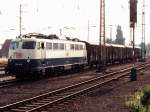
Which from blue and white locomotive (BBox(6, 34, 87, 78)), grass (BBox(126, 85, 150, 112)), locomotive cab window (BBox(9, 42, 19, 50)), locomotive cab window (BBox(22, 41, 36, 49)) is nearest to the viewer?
grass (BBox(126, 85, 150, 112))

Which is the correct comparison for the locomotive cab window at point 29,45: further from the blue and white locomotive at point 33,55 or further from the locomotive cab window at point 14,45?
the locomotive cab window at point 14,45

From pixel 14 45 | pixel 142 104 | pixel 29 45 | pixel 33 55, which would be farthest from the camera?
pixel 14 45

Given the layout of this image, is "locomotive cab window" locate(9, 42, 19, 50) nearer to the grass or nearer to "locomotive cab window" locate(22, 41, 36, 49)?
"locomotive cab window" locate(22, 41, 36, 49)

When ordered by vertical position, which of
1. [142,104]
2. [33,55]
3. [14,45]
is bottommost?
[142,104]

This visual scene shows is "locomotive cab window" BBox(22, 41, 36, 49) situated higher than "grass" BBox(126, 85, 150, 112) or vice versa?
"locomotive cab window" BBox(22, 41, 36, 49)

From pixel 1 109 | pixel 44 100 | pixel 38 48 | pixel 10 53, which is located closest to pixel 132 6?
pixel 38 48

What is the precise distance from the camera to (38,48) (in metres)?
29.0

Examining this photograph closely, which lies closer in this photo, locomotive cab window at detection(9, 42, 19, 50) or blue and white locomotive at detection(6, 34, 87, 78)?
blue and white locomotive at detection(6, 34, 87, 78)

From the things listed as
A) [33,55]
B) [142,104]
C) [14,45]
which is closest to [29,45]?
[33,55]

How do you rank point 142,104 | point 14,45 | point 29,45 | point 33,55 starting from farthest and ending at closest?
→ 1. point 14,45
2. point 29,45
3. point 33,55
4. point 142,104

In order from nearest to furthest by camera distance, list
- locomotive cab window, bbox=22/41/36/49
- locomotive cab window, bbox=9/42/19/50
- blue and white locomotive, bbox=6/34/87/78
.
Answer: blue and white locomotive, bbox=6/34/87/78 < locomotive cab window, bbox=22/41/36/49 < locomotive cab window, bbox=9/42/19/50

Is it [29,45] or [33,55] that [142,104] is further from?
[29,45]

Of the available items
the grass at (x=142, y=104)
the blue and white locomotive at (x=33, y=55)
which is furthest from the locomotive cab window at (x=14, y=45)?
the grass at (x=142, y=104)

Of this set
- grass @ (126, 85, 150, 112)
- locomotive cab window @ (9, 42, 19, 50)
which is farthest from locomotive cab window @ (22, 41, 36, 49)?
grass @ (126, 85, 150, 112)
